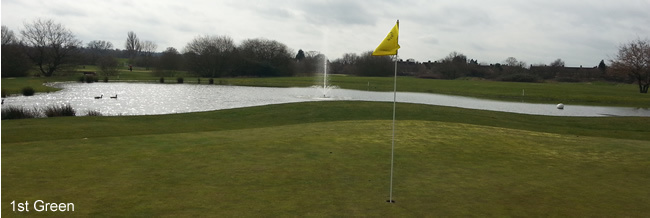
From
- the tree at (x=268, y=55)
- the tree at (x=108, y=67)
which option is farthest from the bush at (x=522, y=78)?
the tree at (x=108, y=67)

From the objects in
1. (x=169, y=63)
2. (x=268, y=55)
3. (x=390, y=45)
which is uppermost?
(x=268, y=55)

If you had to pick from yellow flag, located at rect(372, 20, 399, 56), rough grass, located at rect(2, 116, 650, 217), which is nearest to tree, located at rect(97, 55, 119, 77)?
rough grass, located at rect(2, 116, 650, 217)

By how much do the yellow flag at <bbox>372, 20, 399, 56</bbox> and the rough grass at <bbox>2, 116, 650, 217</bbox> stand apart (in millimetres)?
2740

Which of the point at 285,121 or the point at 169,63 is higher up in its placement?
the point at 169,63

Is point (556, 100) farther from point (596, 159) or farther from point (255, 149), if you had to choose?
point (255, 149)

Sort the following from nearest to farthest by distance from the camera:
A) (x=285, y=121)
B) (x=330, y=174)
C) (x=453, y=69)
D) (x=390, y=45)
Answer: (x=390, y=45), (x=330, y=174), (x=285, y=121), (x=453, y=69)

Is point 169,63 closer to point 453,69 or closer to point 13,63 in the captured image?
point 13,63

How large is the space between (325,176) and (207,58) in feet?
343

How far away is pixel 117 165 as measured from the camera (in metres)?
10.6

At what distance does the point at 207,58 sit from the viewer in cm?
10931

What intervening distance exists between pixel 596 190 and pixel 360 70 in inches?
5045

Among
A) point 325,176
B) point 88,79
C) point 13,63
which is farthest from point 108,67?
point 325,176

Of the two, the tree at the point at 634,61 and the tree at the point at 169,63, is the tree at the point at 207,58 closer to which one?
the tree at the point at 169,63

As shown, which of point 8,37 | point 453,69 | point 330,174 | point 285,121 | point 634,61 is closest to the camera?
point 330,174
